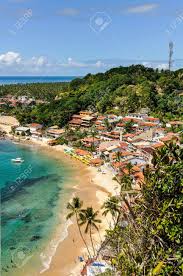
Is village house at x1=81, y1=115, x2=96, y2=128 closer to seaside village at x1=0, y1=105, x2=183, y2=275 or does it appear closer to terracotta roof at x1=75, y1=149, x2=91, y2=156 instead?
seaside village at x1=0, y1=105, x2=183, y2=275

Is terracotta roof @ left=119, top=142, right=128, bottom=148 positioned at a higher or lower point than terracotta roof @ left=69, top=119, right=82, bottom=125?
lower

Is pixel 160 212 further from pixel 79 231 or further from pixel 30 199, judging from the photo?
pixel 30 199

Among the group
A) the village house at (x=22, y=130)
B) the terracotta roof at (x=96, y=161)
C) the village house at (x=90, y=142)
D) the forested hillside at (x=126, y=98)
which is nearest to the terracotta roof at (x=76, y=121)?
the forested hillside at (x=126, y=98)

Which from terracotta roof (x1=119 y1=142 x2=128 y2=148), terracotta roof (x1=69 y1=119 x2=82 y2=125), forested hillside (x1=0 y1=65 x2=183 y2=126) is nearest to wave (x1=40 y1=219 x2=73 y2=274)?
terracotta roof (x1=119 y1=142 x2=128 y2=148)

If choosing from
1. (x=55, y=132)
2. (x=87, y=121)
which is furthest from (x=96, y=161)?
(x=87, y=121)

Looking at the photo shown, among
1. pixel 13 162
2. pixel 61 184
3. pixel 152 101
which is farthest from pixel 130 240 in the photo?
pixel 152 101

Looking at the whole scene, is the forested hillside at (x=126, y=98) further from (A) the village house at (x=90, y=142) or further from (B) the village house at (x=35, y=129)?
(A) the village house at (x=90, y=142)
